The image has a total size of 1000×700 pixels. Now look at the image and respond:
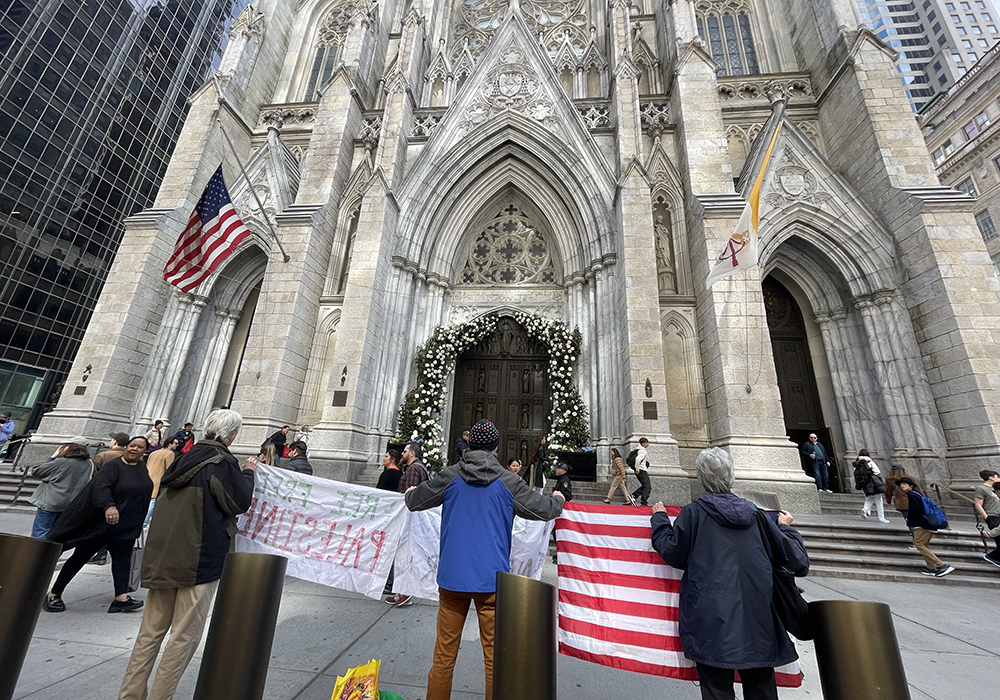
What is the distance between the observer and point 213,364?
14.2m

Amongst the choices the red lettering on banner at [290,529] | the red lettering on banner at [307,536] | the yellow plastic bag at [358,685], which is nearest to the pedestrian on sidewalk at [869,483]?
the yellow plastic bag at [358,685]

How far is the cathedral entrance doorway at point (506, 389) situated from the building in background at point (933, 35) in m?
67.2

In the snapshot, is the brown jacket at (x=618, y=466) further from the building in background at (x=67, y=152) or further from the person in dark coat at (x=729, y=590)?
the building in background at (x=67, y=152)

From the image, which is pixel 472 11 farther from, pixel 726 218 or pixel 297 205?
pixel 726 218

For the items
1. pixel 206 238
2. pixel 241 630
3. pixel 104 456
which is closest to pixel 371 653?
pixel 241 630

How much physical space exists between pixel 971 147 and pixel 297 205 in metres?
38.9

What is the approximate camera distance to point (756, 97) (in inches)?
589

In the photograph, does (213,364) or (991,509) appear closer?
(991,509)

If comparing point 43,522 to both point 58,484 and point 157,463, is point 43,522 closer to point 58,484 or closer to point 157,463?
point 58,484

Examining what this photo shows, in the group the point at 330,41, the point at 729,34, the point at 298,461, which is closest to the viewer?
the point at 298,461

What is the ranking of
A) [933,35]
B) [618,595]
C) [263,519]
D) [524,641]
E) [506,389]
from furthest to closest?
1. [933,35]
2. [506,389]
3. [263,519]
4. [618,595]
5. [524,641]

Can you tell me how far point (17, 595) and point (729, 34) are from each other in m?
24.2

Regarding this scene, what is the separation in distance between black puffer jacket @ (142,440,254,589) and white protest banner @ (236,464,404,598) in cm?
148

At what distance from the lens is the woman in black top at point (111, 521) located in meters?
3.94
